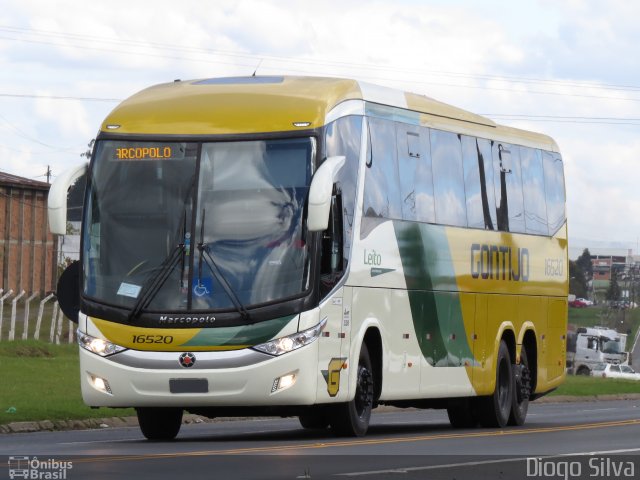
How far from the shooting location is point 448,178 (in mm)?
22891

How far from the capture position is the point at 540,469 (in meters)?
14.1

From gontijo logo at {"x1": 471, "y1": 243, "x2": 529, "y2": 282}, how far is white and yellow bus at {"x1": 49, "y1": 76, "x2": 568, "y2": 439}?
7.45ft

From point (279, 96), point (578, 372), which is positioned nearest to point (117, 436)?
point (279, 96)

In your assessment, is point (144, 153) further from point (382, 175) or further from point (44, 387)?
point (44, 387)

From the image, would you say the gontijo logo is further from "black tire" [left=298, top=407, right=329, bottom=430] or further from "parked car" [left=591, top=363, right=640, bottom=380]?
"parked car" [left=591, top=363, right=640, bottom=380]

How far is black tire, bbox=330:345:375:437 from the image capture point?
19.2 meters

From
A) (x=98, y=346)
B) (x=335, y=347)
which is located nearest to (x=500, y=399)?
(x=335, y=347)

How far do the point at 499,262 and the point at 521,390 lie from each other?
7.13 feet

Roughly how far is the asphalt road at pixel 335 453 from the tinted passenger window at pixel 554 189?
4.31 meters

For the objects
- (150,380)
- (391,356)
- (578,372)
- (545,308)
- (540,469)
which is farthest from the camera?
(578,372)

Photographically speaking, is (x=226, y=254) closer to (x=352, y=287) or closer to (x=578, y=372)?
(x=352, y=287)

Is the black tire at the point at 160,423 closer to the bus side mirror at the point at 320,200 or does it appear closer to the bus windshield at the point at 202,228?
the bus windshield at the point at 202,228

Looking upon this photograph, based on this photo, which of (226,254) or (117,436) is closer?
(226,254)

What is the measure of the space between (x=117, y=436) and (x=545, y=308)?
803 cm
